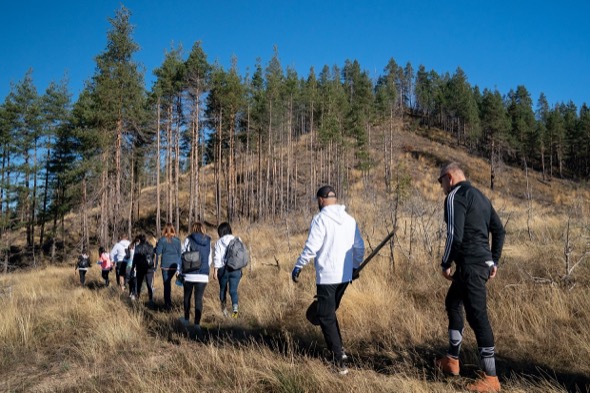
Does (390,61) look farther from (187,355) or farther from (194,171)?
(187,355)

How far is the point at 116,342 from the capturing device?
5.58 metres

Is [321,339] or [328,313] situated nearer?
[328,313]

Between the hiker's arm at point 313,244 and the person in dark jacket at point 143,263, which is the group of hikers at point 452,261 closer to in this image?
the hiker's arm at point 313,244

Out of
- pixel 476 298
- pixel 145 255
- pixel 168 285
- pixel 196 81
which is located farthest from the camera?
pixel 196 81

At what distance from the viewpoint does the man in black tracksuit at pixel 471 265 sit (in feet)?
10.9

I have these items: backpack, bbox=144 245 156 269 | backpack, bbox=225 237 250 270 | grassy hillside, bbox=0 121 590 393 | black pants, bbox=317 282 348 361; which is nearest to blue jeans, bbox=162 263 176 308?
grassy hillside, bbox=0 121 590 393

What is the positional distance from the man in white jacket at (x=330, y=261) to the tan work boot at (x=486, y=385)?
1235 millimetres

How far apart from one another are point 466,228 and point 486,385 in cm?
133

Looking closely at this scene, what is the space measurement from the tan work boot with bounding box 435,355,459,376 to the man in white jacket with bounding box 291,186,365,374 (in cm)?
96

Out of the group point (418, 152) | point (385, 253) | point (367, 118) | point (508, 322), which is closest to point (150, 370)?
point (508, 322)

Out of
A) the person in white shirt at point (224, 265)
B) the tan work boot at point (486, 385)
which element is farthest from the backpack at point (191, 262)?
the tan work boot at point (486, 385)

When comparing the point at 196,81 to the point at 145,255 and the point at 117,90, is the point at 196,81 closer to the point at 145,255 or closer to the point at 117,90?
the point at 117,90

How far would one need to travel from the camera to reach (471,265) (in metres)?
3.41

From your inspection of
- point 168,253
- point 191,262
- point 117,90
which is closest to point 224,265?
point 191,262
